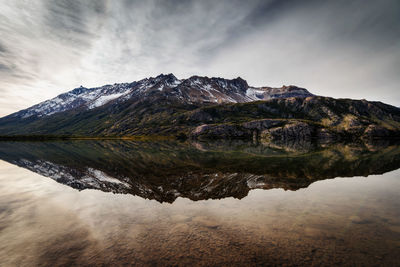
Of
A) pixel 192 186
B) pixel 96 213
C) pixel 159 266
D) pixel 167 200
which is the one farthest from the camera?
pixel 192 186

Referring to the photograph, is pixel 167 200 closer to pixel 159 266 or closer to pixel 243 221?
pixel 243 221

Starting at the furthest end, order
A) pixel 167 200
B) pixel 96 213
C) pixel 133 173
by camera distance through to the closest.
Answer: pixel 133 173 → pixel 167 200 → pixel 96 213

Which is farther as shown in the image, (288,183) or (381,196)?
(288,183)

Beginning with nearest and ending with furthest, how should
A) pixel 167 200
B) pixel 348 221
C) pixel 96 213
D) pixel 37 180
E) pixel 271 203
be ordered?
pixel 348 221
pixel 96 213
pixel 271 203
pixel 167 200
pixel 37 180

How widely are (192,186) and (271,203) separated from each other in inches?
399

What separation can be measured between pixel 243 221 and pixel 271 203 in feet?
16.9

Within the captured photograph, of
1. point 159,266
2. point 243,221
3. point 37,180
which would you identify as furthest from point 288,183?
point 37,180

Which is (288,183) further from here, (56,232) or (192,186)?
(56,232)

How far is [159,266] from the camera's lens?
8.91m

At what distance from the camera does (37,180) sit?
27938mm

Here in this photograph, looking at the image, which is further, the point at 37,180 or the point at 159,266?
the point at 37,180

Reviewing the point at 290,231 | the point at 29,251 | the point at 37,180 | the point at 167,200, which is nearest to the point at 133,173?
the point at 37,180

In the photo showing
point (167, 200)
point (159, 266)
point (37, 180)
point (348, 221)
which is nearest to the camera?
point (159, 266)

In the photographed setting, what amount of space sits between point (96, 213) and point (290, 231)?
14.9 metres
